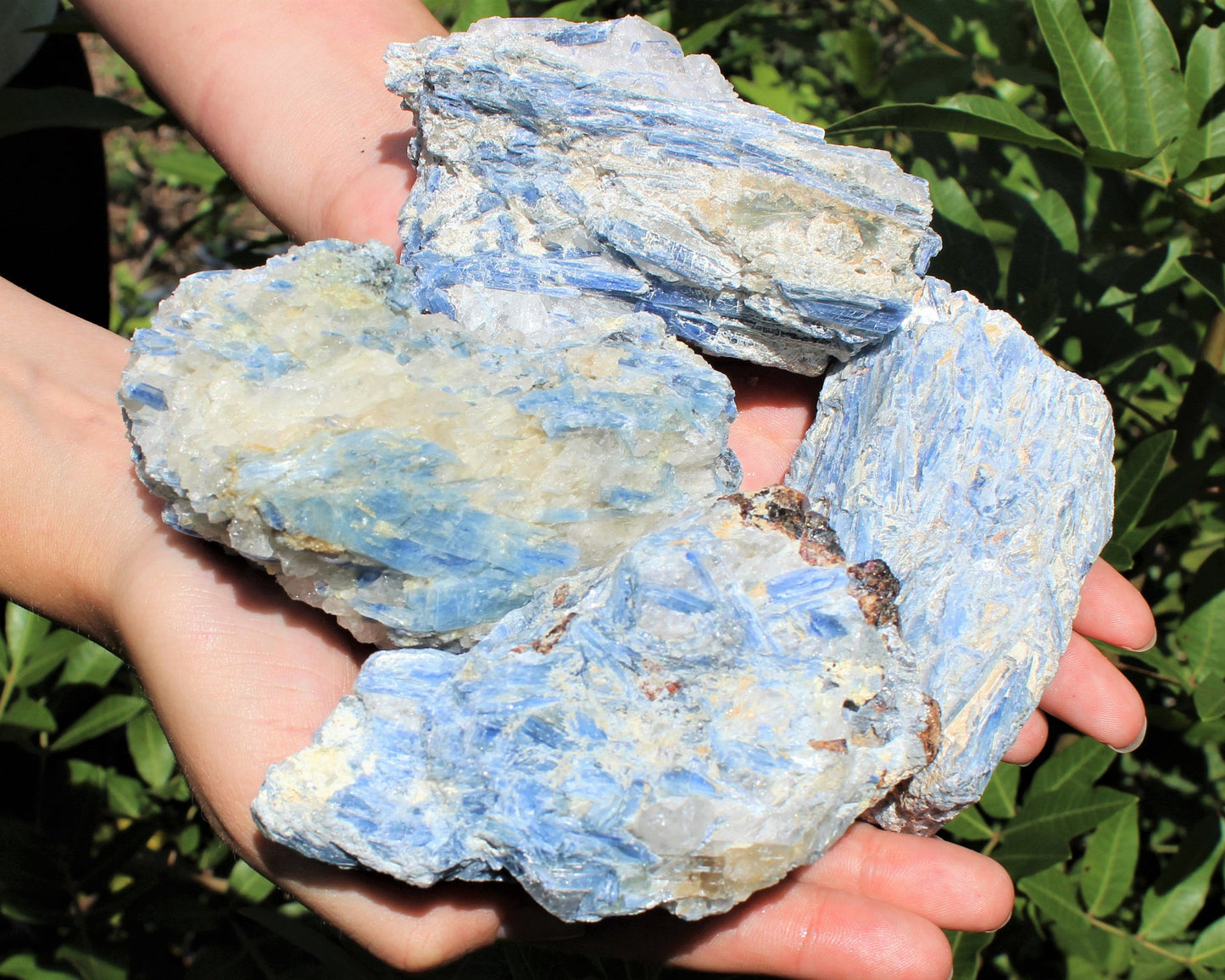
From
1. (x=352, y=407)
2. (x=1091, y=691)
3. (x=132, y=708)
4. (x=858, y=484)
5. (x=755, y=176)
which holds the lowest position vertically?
(x=132, y=708)

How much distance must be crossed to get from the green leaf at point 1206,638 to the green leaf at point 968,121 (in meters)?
1.02

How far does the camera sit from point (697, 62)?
2129 mm

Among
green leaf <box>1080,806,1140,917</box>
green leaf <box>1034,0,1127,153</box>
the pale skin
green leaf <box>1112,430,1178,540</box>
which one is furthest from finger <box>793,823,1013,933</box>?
green leaf <box>1034,0,1127,153</box>

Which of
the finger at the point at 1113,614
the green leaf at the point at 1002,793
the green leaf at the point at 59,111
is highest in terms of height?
the green leaf at the point at 59,111

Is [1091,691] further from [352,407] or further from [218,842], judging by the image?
[218,842]

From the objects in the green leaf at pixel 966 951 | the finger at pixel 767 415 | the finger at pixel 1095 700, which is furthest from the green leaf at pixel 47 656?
the finger at pixel 1095 700

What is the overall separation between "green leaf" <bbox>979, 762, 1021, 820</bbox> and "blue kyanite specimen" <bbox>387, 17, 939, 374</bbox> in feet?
3.34

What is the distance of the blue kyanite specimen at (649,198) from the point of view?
1.95 m

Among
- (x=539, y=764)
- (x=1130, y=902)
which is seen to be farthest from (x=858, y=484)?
(x=1130, y=902)

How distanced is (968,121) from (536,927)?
1.66 meters

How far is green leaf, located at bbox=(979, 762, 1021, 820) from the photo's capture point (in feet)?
7.48

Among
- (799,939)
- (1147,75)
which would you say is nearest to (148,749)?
(799,939)

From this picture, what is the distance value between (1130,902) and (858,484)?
5.36ft

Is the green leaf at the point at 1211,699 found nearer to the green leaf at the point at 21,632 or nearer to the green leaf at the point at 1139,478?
the green leaf at the point at 1139,478
